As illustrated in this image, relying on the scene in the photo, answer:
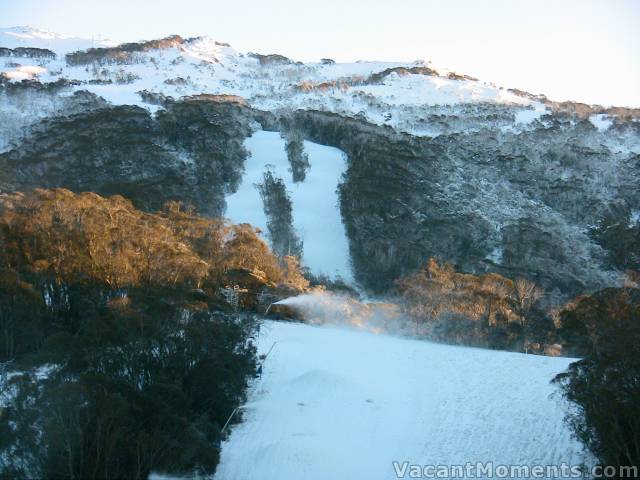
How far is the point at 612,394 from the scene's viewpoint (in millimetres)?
10672

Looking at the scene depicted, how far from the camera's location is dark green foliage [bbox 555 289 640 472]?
10281 mm

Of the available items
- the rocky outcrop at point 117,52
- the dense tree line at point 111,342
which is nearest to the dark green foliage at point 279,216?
the dense tree line at point 111,342

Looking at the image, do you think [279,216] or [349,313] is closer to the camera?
[349,313]

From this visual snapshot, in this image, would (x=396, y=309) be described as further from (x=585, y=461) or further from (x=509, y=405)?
(x=585, y=461)

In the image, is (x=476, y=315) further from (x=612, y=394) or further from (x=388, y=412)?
(x=612, y=394)

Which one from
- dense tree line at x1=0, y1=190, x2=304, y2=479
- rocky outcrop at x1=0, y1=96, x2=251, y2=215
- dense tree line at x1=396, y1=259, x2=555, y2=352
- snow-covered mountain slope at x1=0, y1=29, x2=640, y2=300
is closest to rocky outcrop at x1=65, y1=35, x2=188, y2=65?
snow-covered mountain slope at x1=0, y1=29, x2=640, y2=300

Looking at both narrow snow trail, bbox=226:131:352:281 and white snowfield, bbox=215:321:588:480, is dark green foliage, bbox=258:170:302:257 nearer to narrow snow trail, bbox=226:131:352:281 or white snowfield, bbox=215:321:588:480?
narrow snow trail, bbox=226:131:352:281

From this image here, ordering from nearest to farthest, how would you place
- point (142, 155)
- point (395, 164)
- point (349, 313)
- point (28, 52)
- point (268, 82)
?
point (349, 313)
point (142, 155)
point (395, 164)
point (268, 82)
point (28, 52)

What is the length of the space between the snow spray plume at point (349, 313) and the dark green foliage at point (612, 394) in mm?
13112

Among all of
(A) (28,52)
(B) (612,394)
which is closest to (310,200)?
(B) (612,394)

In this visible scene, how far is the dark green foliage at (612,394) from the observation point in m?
10.3

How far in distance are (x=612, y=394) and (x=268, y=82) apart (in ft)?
240

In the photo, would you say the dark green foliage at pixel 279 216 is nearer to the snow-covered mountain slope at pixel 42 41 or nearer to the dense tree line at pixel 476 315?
the dense tree line at pixel 476 315

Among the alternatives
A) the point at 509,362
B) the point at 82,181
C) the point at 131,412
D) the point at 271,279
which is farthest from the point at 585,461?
the point at 82,181
